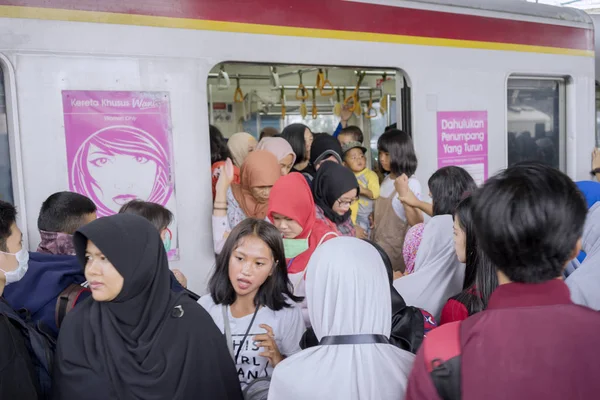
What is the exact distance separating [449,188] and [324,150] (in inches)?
51.4

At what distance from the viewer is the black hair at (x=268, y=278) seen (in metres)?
2.12

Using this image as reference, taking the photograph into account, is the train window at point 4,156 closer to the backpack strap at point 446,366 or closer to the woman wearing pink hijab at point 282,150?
the woman wearing pink hijab at point 282,150

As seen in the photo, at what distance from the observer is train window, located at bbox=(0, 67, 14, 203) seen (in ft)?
8.48

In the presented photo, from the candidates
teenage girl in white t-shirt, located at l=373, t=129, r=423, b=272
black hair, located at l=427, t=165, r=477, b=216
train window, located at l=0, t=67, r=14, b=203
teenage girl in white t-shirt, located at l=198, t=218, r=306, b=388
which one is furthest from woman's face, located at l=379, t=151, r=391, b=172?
Answer: train window, located at l=0, t=67, r=14, b=203

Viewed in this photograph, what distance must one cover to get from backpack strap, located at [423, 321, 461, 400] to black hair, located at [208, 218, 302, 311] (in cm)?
105

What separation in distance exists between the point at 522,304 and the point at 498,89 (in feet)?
11.2

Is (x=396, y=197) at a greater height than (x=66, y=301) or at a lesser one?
greater

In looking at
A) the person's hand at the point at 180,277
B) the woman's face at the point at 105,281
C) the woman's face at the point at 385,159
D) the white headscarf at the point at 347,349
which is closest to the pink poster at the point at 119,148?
the person's hand at the point at 180,277

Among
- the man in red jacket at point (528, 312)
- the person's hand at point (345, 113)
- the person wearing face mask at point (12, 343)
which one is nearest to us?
the man in red jacket at point (528, 312)

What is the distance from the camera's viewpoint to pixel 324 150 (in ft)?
12.8

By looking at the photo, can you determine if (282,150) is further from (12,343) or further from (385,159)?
(12,343)

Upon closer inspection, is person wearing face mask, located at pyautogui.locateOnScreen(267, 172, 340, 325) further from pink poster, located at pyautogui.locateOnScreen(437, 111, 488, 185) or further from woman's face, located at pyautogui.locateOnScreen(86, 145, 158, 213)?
pink poster, located at pyautogui.locateOnScreen(437, 111, 488, 185)

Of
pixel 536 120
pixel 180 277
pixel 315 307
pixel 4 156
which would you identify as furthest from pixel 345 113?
pixel 315 307

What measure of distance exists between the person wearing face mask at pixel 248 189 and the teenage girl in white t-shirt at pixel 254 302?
0.86m
